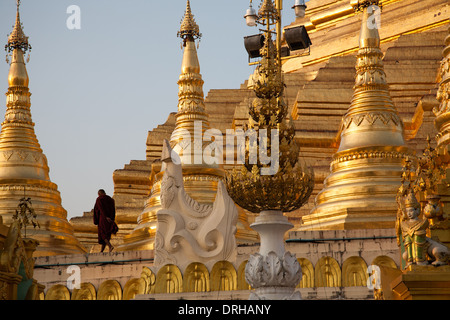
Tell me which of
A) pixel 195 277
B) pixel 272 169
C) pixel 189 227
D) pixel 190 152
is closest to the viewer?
pixel 272 169

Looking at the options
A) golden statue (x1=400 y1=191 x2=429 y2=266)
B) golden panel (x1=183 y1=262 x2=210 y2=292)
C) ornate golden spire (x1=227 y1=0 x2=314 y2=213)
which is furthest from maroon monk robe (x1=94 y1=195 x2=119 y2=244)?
ornate golden spire (x1=227 y1=0 x2=314 y2=213)

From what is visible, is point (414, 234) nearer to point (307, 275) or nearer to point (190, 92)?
point (307, 275)

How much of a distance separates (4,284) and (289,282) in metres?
3.33

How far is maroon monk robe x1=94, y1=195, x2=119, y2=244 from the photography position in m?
20.8

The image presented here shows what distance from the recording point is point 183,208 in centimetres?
1864

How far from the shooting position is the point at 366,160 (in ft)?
69.2

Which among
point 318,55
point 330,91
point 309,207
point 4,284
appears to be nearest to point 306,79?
point 318,55

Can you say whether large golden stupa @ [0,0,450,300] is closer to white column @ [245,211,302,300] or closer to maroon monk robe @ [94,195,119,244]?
maroon monk robe @ [94,195,119,244]

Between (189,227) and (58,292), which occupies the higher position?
(189,227)

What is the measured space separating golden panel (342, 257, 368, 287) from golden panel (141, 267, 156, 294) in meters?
2.75

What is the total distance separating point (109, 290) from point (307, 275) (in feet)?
10.7

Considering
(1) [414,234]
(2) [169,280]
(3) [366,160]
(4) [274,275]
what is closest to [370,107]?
(3) [366,160]

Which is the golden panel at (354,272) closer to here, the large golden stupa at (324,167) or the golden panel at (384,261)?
the large golden stupa at (324,167)

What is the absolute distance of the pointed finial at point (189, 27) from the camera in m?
24.7
